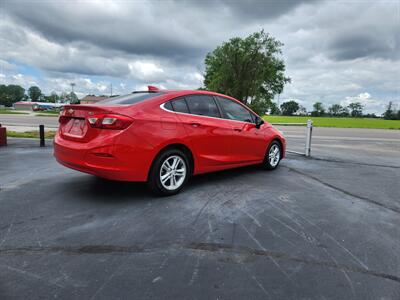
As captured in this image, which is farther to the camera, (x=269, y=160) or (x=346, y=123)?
(x=346, y=123)

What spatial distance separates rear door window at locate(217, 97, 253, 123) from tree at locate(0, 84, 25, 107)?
166 metres

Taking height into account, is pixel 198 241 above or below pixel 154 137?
below

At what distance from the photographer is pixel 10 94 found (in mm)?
148000

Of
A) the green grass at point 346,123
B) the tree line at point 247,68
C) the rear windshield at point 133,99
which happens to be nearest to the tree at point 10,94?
the green grass at point 346,123

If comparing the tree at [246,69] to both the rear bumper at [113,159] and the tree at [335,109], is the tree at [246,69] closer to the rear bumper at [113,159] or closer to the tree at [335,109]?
the rear bumper at [113,159]

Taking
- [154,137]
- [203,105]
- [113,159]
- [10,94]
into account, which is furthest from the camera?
[10,94]

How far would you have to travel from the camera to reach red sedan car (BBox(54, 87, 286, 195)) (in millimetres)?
3643

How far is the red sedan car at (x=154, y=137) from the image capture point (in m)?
3.64

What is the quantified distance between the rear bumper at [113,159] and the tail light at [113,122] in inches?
6.6

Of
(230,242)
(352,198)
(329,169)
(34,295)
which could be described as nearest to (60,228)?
(34,295)

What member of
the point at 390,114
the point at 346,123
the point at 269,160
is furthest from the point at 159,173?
the point at 390,114

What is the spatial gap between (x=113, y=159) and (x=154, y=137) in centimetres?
61

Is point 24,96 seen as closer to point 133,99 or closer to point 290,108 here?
point 290,108

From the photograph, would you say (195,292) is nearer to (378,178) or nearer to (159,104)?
(159,104)
